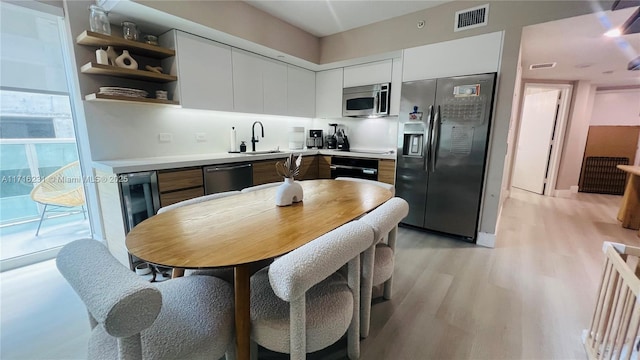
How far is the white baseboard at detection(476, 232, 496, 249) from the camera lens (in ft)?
9.48

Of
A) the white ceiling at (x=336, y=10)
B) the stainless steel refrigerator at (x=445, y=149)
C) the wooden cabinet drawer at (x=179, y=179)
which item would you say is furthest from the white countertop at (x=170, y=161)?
the white ceiling at (x=336, y=10)

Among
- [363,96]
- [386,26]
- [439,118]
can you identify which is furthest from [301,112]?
[439,118]

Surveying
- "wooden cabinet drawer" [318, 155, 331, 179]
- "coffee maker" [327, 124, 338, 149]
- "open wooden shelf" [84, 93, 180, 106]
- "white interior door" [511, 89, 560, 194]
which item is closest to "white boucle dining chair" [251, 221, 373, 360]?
"open wooden shelf" [84, 93, 180, 106]

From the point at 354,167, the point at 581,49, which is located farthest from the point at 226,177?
the point at 581,49

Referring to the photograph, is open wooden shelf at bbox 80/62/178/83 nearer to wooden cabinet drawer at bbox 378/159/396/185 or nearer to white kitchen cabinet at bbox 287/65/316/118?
white kitchen cabinet at bbox 287/65/316/118

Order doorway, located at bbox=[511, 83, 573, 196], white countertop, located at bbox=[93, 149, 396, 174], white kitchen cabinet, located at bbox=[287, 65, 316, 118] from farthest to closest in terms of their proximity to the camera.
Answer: doorway, located at bbox=[511, 83, 573, 196]
white kitchen cabinet, located at bbox=[287, 65, 316, 118]
white countertop, located at bbox=[93, 149, 396, 174]

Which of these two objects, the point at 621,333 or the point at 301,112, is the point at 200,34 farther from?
the point at 621,333

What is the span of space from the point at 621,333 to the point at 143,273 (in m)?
3.19

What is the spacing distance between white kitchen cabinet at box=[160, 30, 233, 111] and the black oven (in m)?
1.68

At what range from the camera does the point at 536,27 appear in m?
2.54

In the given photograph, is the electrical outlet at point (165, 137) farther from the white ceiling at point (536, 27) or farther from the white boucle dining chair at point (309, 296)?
the white boucle dining chair at point (309, 296)

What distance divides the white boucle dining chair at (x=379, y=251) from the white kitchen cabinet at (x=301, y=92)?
2.82 meters

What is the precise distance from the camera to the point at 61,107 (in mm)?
2545

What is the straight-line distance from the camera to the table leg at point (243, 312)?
39.5 inches
